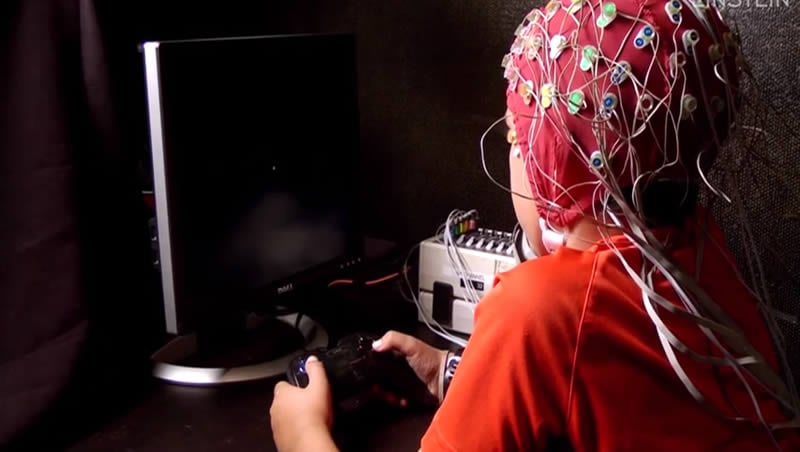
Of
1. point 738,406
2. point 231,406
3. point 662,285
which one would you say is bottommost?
point 231,406

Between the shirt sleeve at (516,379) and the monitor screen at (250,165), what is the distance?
46 cm

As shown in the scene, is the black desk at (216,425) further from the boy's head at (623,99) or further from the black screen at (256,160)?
the boy's head at (623,99)

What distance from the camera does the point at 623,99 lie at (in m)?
0.68

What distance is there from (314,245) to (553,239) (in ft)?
1.75

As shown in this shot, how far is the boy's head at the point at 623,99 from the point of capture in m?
0.68

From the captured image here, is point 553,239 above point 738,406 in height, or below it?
above

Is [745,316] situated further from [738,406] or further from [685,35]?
[685,35]

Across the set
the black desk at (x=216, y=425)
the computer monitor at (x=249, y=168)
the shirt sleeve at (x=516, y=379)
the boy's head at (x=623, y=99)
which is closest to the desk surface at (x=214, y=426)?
the black desk at (x=216, y=425)

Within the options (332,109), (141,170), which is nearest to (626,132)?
(332,109)

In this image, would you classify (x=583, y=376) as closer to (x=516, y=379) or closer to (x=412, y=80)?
(x=516, y=379)

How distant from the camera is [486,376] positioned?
0.72m

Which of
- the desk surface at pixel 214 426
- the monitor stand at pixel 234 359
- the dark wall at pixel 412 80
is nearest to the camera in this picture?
the desk surface at pixel 214 426

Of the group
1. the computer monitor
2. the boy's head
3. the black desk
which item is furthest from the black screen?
the boy's head

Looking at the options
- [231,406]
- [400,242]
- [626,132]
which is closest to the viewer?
[626,132]
